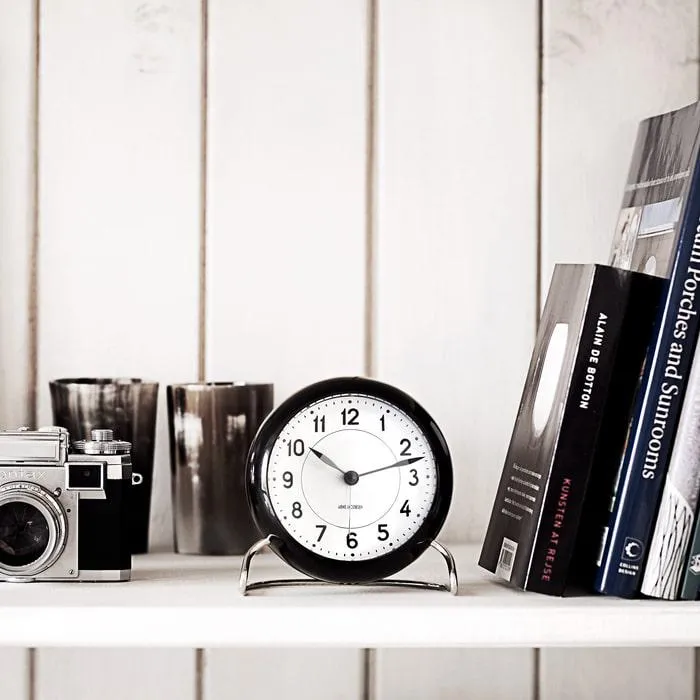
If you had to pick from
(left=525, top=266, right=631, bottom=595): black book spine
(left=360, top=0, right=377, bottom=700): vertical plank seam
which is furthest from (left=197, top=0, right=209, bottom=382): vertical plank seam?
(left=525, top=266, right=631, bottom=595): black book spine

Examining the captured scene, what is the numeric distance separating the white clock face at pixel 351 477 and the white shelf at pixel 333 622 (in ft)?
0.16

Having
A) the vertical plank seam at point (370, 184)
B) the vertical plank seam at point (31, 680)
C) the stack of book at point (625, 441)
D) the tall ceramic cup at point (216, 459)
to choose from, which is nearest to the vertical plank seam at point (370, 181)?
the vertical plank seam at point (370, 184)

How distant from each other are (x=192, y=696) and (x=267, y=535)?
0.96 feet

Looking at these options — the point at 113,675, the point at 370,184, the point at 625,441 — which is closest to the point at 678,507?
the point at 625,441

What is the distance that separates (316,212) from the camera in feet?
3.16

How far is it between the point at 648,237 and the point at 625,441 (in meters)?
0.17

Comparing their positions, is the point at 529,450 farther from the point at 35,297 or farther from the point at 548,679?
the point at 35,297

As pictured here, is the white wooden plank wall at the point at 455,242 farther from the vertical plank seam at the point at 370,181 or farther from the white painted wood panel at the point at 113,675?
the white painted wood panel at the point at 113,675

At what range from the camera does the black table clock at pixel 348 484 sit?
0.73 meters

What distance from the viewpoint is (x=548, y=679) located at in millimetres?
961

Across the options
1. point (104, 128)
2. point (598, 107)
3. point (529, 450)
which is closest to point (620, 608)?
point (529, 450)

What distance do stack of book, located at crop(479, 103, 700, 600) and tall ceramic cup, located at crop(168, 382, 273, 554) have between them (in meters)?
0.24

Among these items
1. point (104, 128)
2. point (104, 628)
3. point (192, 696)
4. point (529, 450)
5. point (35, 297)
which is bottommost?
point (192, 696)

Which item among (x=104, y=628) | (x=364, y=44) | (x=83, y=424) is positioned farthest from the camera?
(x=364, y=44)
